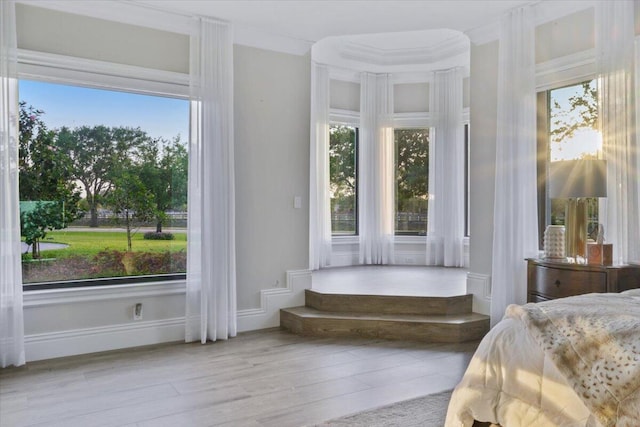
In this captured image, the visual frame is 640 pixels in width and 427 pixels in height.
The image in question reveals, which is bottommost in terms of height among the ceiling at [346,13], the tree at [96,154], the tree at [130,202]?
the tree at [130,202]

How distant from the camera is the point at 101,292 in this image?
4047 mm

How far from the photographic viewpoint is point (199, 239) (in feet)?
14.3

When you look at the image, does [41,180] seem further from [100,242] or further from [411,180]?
[411,180]

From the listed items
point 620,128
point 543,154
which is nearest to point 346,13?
point 543,154

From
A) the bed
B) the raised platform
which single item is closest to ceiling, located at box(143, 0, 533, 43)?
the raised platform

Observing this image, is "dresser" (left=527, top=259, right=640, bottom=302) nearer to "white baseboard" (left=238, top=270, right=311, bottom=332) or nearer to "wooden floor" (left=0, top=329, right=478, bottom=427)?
"wooden floor" (left=0, top=329, right=478, bottom=427)

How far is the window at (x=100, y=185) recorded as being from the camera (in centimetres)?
389

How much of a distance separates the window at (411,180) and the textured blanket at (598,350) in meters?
5.21

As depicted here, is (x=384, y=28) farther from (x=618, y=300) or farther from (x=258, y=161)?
(x=618, y=300)

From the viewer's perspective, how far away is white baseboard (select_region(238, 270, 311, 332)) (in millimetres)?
4730

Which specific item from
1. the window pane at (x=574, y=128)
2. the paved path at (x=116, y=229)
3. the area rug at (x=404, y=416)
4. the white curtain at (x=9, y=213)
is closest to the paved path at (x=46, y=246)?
the paved path at (x=116, y=229)

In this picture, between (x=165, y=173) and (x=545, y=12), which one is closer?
(x=545, y=12)

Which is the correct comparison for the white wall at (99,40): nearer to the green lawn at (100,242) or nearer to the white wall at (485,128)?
the green lawn at (100,242)

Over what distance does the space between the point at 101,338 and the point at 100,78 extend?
2263mm
